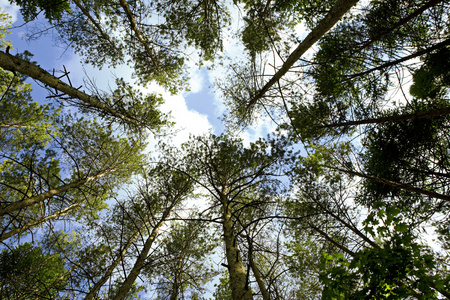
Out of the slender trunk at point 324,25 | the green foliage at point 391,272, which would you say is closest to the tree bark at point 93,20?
the slender trunk at point 324,25

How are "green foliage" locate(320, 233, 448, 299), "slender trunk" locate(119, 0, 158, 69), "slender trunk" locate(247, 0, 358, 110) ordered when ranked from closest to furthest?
"green foliage" locate(320, 233, 448, 299) < "slender trunk" locate(247, 0, 358, 110) < "slender trunk" locate(119, 0, 158, 69)

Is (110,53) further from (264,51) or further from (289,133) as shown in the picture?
(289,133)

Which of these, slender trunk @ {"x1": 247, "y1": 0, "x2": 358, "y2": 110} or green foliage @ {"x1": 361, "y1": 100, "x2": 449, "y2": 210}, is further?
green foliage @ {"x1": 361, "y1": 100, "x2": 449, "y2": 210}

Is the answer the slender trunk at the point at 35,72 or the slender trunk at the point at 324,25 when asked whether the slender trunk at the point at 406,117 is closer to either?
the slender trunk at the point at 324,25

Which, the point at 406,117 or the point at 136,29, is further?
the point at 136,29

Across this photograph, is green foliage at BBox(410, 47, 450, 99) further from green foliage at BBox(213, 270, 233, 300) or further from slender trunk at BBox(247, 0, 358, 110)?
green foliage at BBox(213, 270, 233, 300)

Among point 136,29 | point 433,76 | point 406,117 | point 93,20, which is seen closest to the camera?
point 406,117

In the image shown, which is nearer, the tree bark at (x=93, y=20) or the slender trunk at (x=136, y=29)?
the slender trunk at (x=136, y=29)

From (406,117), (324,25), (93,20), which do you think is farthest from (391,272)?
(93,20)

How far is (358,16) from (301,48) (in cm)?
426

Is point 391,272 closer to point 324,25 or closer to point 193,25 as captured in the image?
point 324,25

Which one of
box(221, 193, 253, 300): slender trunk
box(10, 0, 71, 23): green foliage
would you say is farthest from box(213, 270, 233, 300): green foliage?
box(10, 0, 71, 23): green foliage

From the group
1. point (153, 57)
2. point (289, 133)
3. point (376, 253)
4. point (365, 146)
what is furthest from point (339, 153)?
point (153, 57)

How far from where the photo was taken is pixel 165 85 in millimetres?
8023
